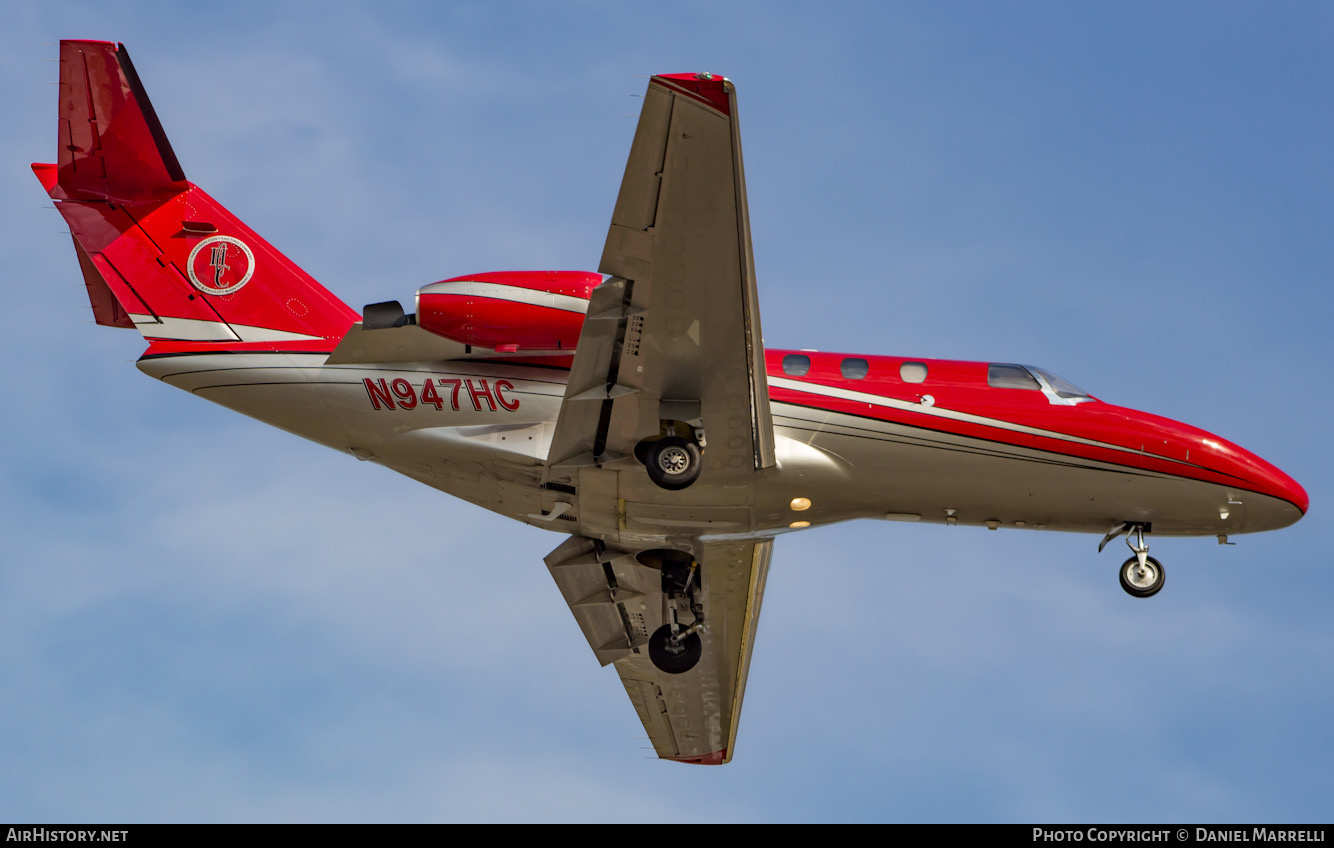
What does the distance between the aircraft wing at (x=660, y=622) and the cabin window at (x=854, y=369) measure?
10.8ft

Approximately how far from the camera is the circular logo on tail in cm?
2470

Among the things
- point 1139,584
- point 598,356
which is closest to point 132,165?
point 598,356

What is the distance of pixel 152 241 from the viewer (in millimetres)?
24922

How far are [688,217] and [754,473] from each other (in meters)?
4.96

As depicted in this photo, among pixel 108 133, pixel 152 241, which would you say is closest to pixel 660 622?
pixel 152 241

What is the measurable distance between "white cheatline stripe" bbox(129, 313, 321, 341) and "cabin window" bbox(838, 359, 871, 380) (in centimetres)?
852

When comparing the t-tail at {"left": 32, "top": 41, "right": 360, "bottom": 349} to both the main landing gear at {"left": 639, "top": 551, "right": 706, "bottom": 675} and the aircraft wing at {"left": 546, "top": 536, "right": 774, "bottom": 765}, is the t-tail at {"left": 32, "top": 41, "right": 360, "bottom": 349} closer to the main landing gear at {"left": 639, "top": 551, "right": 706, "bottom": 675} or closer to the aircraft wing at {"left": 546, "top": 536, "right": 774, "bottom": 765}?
the aircraft wing at {"left": 546, "top": 536, "right": 774, "bottom": 765}

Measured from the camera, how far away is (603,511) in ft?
77.8

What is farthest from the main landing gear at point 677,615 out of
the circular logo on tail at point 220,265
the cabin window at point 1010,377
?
the circular logo on tail at point 220,265

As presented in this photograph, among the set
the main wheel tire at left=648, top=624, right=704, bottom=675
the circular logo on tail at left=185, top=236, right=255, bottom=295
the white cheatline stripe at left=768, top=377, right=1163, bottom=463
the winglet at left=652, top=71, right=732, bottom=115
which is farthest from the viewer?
the main wheel tire at left=648, top=624, right=704, bottom=675

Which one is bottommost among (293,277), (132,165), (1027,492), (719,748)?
(719,748)

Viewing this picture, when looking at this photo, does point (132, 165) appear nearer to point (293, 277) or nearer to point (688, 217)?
point (293, 277)

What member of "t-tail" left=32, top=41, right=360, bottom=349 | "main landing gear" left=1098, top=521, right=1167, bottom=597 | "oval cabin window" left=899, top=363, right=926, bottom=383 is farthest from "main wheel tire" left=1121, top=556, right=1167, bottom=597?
"t-tail" left=32, top=41, right=360, bottom=349

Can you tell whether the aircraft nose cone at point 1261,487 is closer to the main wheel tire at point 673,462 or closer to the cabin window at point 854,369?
the cabin window at point 854,369
